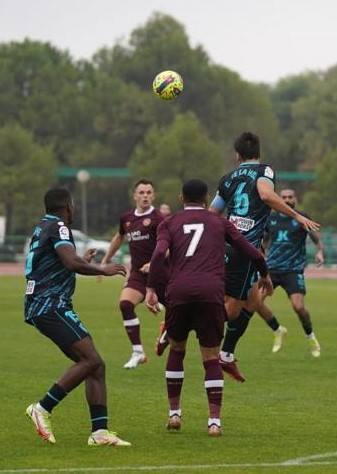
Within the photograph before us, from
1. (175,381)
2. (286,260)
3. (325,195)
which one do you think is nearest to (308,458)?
(175,381)

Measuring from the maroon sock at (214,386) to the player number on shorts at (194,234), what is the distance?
0.98 m

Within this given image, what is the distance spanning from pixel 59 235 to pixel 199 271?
1.21 meters

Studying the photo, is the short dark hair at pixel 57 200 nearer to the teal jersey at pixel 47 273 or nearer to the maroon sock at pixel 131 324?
the teal jersey at pixel 47 273

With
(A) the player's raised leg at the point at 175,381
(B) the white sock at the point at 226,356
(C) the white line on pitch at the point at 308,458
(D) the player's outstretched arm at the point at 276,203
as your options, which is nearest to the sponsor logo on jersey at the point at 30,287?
(A) the player's raised leg at the point at 175,381

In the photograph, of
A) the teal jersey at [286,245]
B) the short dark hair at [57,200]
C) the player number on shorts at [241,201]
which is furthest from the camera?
the teal jersey at [286,245]

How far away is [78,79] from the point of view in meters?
111

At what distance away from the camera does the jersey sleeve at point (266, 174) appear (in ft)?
41.2

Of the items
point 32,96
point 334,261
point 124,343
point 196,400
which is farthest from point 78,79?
point 196,400

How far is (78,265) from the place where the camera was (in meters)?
9.86

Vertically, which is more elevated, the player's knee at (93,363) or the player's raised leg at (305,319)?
the player's knee at (93,363)

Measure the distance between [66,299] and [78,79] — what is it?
102030 mm

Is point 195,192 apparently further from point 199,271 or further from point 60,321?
point 60,321

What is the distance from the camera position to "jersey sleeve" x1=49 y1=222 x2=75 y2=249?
1006 cm

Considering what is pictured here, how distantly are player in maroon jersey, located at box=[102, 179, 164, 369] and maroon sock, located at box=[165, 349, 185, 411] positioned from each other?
551 centimetres
